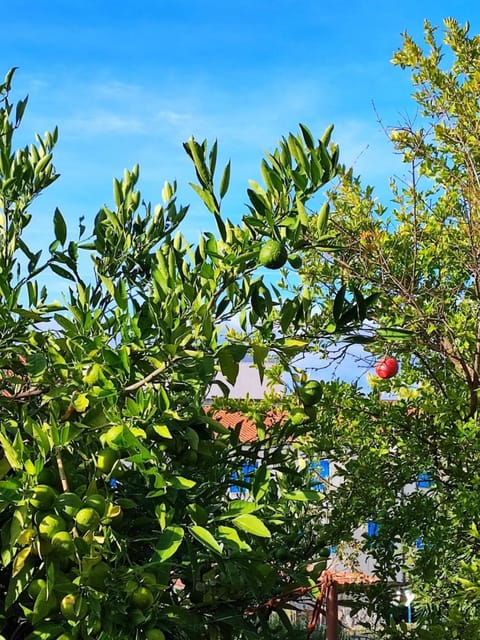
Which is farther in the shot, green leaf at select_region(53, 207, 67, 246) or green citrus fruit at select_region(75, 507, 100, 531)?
green leaf at select_region(53, 207, 67, 246)

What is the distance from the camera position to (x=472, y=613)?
324 centimetres

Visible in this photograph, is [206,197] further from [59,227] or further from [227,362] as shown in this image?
[59,227]

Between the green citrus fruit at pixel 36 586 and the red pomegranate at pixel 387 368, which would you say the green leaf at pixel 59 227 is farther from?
the red pomegranate at pixel 387 368

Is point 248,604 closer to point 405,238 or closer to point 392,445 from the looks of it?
point 392,445

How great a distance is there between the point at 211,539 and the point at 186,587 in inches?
20.3

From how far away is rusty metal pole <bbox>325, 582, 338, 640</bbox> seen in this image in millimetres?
4012

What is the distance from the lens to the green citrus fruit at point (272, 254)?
135 cm

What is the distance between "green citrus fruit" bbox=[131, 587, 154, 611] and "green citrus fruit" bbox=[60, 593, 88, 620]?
0.08 meters

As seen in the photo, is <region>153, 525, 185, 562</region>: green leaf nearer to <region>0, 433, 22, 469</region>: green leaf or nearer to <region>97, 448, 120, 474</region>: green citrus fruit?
<region>97, 448, 120, 474</region>: green citrus fruit

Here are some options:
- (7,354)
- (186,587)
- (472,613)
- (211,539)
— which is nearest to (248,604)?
(186,587)

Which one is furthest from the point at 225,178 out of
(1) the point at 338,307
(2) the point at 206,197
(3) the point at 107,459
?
(3) the point at 107,459

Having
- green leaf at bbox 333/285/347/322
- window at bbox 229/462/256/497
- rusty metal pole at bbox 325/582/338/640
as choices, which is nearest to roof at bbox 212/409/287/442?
window at bbox 229/462/256/497

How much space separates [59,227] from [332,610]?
2896mm

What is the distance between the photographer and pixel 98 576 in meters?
1.29
